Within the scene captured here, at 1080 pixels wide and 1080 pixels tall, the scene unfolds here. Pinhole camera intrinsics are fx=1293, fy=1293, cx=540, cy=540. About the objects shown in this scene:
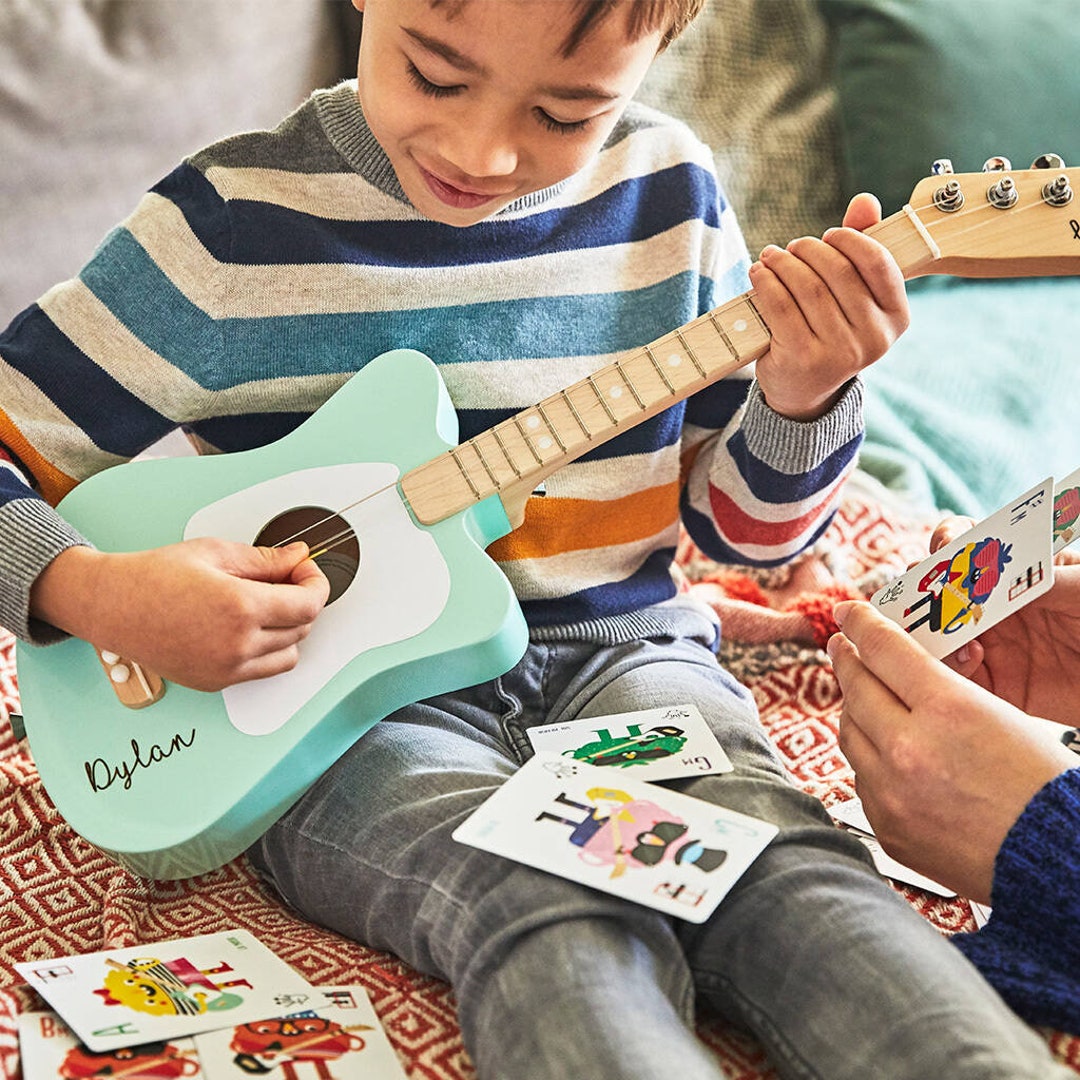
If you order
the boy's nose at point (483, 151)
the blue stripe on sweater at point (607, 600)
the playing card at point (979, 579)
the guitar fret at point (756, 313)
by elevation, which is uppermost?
the boy's nose at point (483, 151)

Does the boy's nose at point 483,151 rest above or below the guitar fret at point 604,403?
above

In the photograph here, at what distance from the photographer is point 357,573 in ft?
3.40

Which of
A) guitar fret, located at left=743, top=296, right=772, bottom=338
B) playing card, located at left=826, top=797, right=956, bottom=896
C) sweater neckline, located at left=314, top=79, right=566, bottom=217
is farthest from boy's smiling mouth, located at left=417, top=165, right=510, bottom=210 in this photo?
playing card, located at left=826, top=797, right=956, bottom=896

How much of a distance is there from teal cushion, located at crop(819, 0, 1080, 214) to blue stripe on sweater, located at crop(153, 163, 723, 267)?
700 millimetres

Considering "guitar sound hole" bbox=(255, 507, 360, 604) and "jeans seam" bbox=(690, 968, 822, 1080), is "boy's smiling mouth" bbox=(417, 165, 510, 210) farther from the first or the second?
"jeans seam" bbox=(690, 968, 822, 1080)

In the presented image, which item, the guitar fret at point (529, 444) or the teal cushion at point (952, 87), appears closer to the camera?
the guitar fret at point (529, 444)

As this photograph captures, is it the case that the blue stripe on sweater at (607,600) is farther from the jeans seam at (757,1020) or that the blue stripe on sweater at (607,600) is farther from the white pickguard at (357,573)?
the jeans seam at (757,1020)

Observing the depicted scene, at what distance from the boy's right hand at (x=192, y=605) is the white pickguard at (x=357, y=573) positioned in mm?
20

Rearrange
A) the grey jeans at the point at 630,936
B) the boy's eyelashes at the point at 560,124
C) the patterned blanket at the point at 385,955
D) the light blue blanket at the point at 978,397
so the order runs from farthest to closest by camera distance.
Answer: the light blue blanket at the point at 978,397 → the boy's eyelashes at the point at 560,124 → the patterned blanket at the point at 385,955 → the grey jeans at the point at 630,936

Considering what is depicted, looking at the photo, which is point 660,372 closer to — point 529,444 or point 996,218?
point 529,444

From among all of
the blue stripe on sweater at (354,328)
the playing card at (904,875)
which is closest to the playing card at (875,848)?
the playing card at (904,875)

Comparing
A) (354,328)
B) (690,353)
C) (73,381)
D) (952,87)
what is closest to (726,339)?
(690,353)

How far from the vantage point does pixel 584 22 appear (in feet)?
2.95

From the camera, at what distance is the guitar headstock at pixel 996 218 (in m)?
1.00
